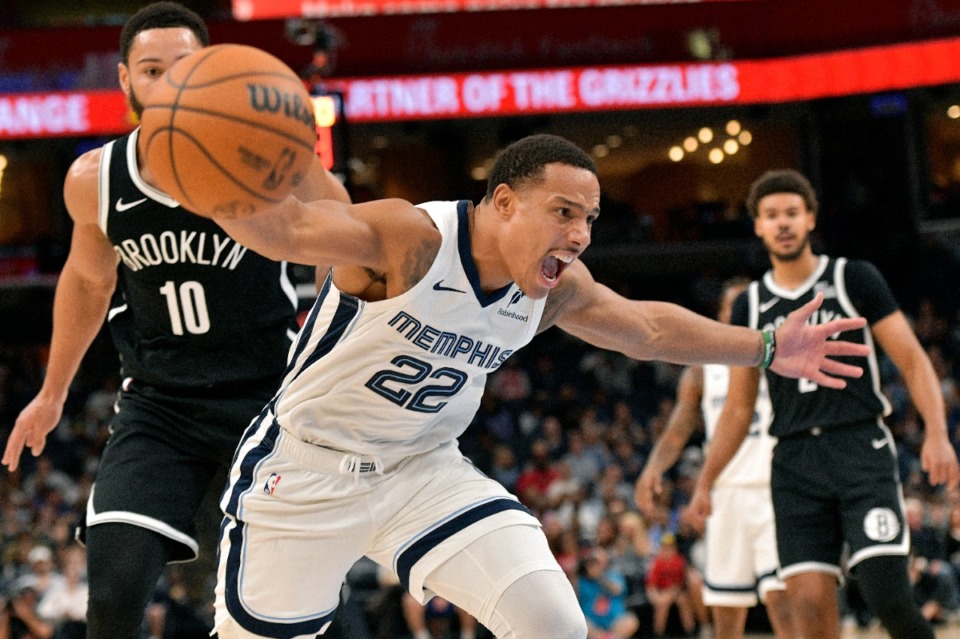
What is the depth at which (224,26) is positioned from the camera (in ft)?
55.5

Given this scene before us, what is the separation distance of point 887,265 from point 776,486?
1502 cm

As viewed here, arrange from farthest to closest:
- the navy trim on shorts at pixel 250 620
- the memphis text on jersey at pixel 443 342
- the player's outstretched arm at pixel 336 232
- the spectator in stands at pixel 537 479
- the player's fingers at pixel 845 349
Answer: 1. the spectator in stands at pixel 537 479
2. the player's fingers at pixel 845 349
3. the navy trim on shorts at pixel 250 620
4. the memphis text on jersey at pixel 443 342
5. the player's outstretched arm at pixel 336 232

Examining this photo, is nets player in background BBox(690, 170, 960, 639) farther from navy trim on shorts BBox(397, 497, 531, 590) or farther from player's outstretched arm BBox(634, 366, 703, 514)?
navy trim on shorts BBox(397, 497, 531, 590)

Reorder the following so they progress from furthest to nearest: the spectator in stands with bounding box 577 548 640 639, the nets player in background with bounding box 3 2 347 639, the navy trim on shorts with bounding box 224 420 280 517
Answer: the spectator in stands with bounding box 577 548 640 639 → the nets player in background with bounding box 3 2 347 639 → the navy trim on shorts with bounding box 224 420 280 517

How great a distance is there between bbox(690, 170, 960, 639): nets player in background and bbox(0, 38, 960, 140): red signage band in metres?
11.4

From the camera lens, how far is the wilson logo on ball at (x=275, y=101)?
3043 millimetres

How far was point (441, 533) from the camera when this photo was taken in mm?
3689

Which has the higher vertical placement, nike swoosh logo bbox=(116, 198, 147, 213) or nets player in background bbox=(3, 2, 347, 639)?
nike swoosh logo bbox=(116, 198, 147, 213)

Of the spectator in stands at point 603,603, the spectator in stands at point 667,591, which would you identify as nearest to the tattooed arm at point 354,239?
the spectator in stands at point 603,603

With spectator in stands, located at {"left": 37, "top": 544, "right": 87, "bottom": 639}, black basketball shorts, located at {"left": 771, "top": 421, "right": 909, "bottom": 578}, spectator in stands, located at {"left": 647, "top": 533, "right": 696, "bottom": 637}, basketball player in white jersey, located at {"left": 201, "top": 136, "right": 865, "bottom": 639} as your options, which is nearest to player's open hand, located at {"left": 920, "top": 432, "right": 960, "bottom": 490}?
black basketball shorts, located at {"left": 771, "top": 421, "right": 909, "bottom": 578}

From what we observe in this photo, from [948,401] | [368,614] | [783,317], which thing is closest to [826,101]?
[948,401]

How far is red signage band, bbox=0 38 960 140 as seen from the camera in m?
16.1

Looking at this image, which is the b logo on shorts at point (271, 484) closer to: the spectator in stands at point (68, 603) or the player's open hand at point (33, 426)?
the player's open hand at point (33, 426)

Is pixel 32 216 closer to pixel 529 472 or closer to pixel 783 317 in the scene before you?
pixel 529 472
